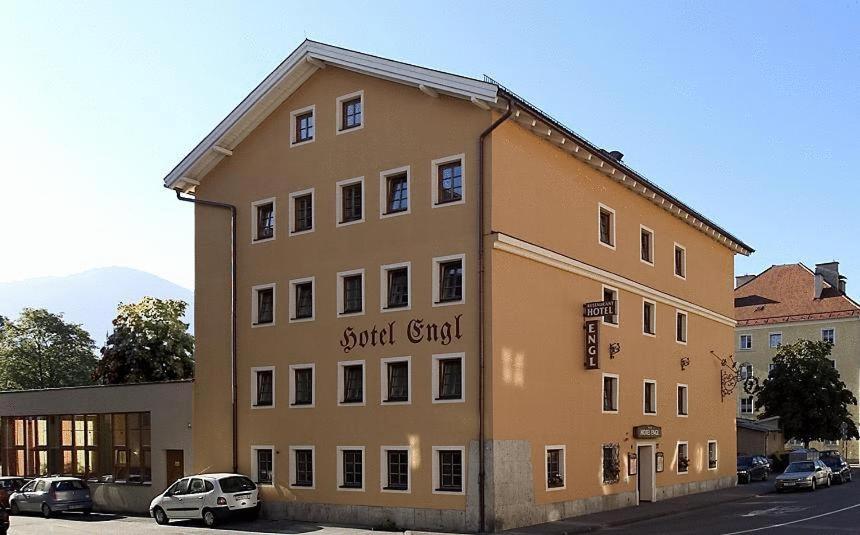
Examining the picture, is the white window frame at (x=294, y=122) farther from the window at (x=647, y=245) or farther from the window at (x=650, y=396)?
the window at (x=650, y=396)

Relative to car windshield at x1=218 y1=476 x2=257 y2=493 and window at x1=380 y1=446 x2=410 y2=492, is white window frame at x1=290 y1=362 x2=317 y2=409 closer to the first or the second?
car windshield at x1=218 y1=476 x2=257 y2=493

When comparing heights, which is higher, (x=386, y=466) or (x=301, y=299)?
(x=301, y=299)

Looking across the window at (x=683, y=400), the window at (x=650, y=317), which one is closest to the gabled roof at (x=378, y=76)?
the window at (x=650, y=317)

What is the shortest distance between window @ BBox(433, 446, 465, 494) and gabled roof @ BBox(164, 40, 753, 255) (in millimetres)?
10164

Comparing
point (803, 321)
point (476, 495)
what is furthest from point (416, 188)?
point (803, 321)

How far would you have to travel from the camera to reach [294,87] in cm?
3325

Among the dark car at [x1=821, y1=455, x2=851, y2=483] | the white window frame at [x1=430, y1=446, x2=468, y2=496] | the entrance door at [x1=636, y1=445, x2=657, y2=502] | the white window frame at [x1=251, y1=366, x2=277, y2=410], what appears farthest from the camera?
the dark car at [x1=821, y1=455, x2=851, y2=483]

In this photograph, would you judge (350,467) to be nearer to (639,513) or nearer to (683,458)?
(639,513)

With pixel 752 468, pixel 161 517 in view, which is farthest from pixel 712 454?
pixel 161 517

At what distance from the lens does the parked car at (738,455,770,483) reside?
49.5m

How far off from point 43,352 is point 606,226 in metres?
61.2

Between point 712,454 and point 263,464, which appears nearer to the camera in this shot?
point 263,464

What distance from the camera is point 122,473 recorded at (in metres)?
37.5

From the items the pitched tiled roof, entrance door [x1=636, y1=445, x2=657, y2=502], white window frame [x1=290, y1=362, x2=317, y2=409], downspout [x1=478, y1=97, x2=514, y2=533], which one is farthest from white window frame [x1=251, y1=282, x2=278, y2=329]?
the pitched tiled roof
